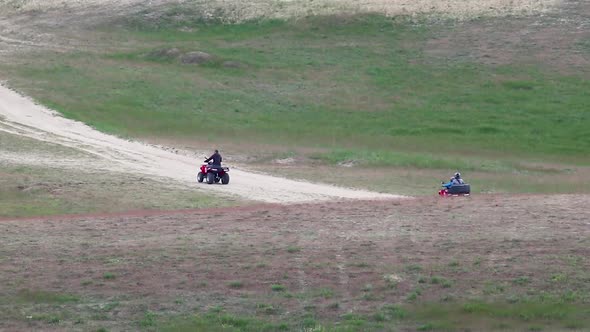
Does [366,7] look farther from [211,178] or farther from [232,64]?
[211,178]

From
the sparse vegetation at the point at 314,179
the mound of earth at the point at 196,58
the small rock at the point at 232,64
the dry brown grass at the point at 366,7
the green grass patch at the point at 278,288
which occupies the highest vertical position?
the dry brown grass at the point at 366,7

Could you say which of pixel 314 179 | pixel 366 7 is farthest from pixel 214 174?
pixel 366 7

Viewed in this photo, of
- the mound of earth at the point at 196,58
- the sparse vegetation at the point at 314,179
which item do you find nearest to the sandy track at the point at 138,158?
the sparse vegetation at the point at 314,179

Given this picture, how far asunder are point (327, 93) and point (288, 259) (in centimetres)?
4598

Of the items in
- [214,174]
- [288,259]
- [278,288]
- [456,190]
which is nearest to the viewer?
[278,288]

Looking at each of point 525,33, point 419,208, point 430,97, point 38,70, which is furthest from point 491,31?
point 419,208

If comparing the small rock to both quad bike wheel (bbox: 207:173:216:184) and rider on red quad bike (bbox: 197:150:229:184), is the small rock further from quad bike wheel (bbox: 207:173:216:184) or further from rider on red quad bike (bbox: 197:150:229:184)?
quad bike wheel (bbox: 207:173:216:184)

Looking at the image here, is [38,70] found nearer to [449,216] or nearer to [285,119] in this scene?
[285,119]

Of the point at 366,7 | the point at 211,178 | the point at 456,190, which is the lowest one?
the point at 456,190

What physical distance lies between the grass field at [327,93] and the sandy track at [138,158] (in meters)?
1.79

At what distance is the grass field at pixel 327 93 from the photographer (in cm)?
5803

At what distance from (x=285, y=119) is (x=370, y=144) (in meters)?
7.33

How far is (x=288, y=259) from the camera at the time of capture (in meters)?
24.0

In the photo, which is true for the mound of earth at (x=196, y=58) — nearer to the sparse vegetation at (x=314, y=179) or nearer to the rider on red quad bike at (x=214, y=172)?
the sparse vegetation at (x=314, y=179)
